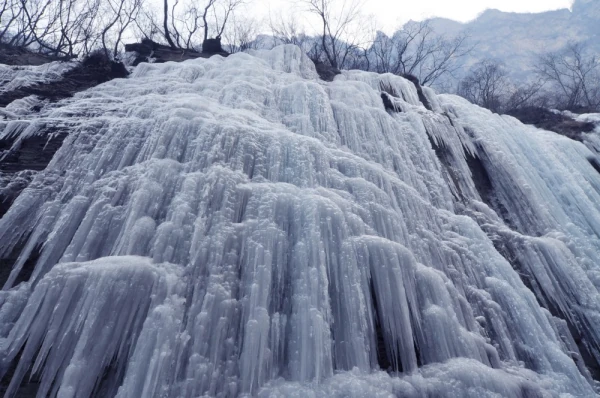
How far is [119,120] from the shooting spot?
5520mm

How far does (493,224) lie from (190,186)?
532 cm

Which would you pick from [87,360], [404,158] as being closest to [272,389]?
[87,360]

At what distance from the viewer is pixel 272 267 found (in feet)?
12.5

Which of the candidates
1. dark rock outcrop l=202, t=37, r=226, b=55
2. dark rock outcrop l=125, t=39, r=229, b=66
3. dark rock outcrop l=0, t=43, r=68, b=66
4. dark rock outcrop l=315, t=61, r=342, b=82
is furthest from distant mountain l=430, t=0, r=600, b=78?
dark rock outcrop l=0, t=43, r=68, b=66

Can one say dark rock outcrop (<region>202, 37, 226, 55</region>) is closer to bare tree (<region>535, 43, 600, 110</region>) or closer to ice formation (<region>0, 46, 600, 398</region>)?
ice formation (<region>0, 46, 600, 398</region>)

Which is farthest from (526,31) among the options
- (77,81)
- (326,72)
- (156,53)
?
(77,81)

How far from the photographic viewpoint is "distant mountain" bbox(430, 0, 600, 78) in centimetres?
6034

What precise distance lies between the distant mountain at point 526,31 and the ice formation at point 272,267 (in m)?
64.6

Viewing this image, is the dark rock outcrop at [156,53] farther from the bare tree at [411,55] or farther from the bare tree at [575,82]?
the bare tree at [575,82]

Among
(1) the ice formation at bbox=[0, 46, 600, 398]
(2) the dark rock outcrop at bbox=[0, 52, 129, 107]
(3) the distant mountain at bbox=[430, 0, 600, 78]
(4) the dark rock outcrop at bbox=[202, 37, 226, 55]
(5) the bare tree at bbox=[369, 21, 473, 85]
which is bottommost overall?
(1) the ice formation at bbox=[0, 46, 600, 398]

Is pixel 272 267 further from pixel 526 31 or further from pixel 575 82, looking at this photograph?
pixel 526 31

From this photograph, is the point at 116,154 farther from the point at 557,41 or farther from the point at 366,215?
the point at 557,41

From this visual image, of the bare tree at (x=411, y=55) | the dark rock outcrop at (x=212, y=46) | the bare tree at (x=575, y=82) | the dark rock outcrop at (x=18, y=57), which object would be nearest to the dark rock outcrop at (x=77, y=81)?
the dark rock outcrop at (x=18, y=57)

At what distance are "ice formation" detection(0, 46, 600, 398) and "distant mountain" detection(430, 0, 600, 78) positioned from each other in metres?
64.6
